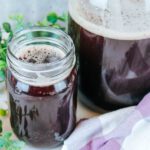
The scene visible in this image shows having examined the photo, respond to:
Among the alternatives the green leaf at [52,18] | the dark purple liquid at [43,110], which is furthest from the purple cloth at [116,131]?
the green leaf at [52,18]

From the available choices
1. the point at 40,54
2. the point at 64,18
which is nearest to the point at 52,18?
the point at 64,18

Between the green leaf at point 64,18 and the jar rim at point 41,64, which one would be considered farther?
the green leaf at point 64,18

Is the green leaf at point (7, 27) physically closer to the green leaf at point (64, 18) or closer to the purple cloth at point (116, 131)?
Result: the green leaf at point (64, 18)

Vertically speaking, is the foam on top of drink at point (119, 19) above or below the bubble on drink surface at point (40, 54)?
above

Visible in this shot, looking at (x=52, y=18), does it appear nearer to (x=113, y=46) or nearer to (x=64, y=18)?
(x=64, y=18)

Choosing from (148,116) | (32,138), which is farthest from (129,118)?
(32,138)

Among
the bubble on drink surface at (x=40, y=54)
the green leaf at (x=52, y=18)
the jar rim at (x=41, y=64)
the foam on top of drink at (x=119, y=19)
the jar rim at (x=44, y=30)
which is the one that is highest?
the foam on top of drink at (x=119, y=19)
